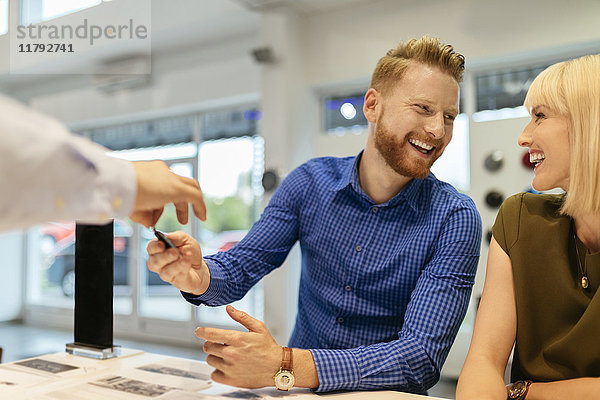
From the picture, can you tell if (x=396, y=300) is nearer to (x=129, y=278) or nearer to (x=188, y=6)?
(x=188, y=6)

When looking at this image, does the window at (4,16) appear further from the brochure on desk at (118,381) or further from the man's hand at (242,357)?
the man's hand at (242,357)

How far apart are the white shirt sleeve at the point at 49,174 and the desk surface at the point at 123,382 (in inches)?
21.7

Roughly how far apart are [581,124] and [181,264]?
1.00 metres

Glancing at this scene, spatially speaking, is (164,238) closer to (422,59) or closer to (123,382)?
(123,382)

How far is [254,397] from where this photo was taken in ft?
3.76

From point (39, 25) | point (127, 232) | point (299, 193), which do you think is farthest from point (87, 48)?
point (299, 193)

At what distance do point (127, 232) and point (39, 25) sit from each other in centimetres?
271

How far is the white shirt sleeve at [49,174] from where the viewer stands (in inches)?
27.8

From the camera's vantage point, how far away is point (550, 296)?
1.24 m

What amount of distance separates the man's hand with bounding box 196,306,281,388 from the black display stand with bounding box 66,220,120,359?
571 mm

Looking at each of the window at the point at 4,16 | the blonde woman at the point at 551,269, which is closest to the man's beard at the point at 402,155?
the blonde woman at the point at 551,269

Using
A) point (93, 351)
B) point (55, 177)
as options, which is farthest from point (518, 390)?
point (93, 351)

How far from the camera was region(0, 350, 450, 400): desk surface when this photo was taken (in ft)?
3.84

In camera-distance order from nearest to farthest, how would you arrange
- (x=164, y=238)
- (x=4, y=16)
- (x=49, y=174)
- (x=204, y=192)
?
(x=49, y=174) < (x=164, y=238) < (x=4, y=16) < (x=204, y=192)
